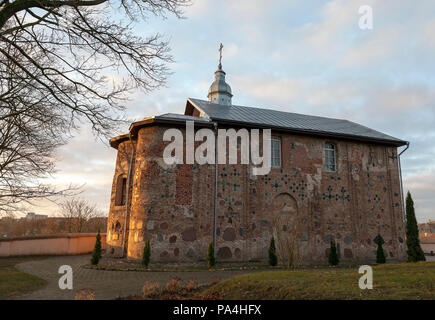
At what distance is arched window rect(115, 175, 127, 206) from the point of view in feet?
48.6

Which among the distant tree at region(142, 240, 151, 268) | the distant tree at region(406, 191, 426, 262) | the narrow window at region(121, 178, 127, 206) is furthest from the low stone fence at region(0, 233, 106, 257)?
the distant tree at region(406, 191, 426, 262)

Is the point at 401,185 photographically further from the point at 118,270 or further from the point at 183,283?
the point at 118,270

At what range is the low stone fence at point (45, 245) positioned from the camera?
1598 centimetres

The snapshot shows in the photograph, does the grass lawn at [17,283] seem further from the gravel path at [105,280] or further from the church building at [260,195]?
the church building at [260,195]

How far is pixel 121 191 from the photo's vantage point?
590 inches

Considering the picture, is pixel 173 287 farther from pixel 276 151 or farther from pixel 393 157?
pixel 393 157

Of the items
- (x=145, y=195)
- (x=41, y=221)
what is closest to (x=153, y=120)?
(x=145, y=195)

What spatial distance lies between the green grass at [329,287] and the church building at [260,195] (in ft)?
15.8

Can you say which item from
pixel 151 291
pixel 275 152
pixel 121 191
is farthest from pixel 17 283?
pixel 275 152

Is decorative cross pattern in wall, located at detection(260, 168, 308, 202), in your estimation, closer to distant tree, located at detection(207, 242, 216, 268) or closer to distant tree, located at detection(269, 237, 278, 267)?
distant tree, located at detection(269, 237, 278, 267)

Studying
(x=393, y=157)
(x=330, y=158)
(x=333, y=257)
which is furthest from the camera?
(x=393, y=157)

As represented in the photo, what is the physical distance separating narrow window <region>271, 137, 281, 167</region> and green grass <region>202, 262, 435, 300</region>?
819cm

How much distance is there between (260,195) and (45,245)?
1213 centimetres

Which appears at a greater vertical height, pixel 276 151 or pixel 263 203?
pixel 276 151
